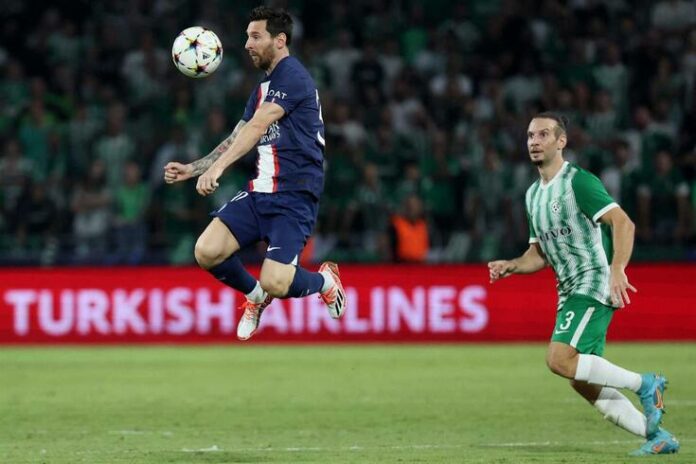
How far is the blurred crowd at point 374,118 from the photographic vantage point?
17797mm

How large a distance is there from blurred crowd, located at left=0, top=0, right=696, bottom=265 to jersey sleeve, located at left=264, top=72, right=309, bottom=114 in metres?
8.70

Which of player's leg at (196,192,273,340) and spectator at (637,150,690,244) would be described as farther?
spectator at (637,150,690,244)

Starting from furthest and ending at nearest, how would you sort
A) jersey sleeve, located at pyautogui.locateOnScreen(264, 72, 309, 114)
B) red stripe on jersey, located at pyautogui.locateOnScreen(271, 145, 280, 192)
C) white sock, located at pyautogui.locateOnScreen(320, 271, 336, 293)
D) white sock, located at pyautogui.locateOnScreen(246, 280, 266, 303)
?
white sock, located at pyautogui.locateOnScreen(246, 280, 266, 303), white sock, located at pyautogui.locateOnScreen(320, 271, 336, 293), red stripe on jersey, located at pyautogui.locateOnScreen(271, 145, 280, 192), jersey sleeve, located at pyautogui.locateOnScreen(264, 72, 309, 114)

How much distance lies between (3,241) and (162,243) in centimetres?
208

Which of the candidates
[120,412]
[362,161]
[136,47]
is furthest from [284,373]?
[136,47]

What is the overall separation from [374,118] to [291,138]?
10139 mm

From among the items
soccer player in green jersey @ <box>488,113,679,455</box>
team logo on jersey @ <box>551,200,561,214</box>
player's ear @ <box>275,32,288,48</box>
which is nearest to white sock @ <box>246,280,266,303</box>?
player's ear @ <box>275,32,288,48</box>

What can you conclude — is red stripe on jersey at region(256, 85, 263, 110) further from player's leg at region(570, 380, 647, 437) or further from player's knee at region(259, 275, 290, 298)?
player's leg at region(570, 380, 647, 437)

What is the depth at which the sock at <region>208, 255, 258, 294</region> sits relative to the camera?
9.30 meters

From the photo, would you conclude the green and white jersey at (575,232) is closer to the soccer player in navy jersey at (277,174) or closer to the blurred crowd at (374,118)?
the soccer player in navy jersey at (277,174)

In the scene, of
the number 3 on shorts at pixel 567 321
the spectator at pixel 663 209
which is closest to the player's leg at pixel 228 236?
the number 3 on shorts at pixel 567 321

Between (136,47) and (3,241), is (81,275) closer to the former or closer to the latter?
(3,241)

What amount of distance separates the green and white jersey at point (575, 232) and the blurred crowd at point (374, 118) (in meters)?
9.00

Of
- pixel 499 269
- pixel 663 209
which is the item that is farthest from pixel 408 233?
pixel 499 269
